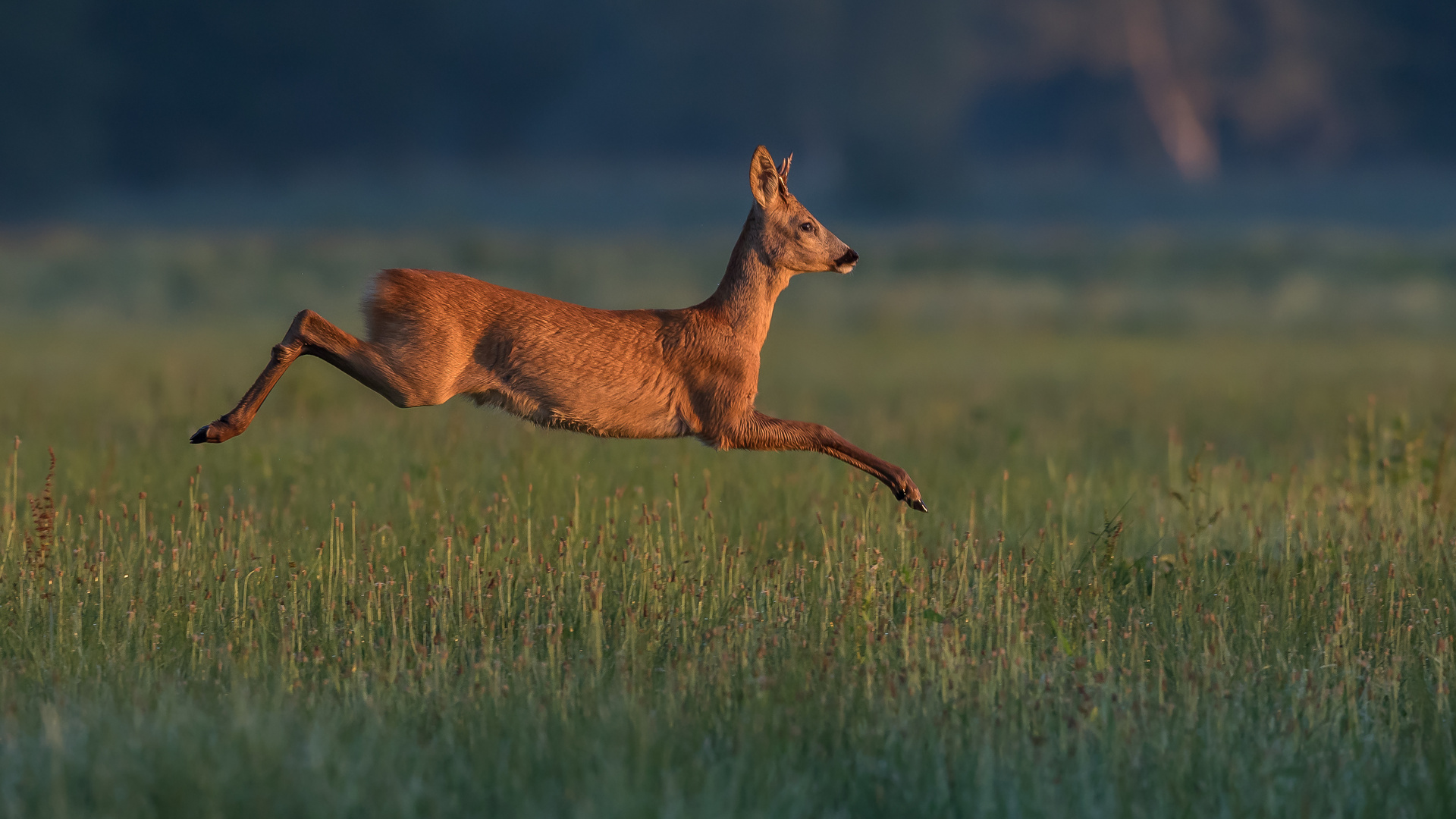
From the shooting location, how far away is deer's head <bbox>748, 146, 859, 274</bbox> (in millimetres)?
6488

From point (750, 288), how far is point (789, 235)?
282mm

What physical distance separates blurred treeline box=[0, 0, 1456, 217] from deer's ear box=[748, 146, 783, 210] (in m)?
32.7

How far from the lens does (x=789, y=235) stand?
652 centimetres

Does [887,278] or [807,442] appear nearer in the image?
[807,442]

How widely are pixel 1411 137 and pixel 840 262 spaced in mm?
40340

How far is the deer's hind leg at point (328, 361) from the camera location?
589 centimetres

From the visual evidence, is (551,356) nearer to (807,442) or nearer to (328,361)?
(328,361)

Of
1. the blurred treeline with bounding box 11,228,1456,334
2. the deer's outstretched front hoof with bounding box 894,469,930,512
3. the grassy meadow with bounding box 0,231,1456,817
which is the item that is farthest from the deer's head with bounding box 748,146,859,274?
the blurred treeline with bounding box 11,228,1456,334

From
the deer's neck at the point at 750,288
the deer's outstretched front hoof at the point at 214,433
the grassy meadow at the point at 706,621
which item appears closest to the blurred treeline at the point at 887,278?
the grassy meadow at the point at 706,621

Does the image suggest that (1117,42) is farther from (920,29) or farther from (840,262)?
(840,262)

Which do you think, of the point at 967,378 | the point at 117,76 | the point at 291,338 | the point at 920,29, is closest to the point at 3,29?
the point at 117,76

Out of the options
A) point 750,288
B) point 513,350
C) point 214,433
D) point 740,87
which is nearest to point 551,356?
point 513,350

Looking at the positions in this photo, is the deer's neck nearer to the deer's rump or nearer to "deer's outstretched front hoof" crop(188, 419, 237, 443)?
the deer's rump

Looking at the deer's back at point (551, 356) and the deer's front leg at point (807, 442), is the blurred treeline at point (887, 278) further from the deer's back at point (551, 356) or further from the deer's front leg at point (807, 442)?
the deer's back at point (551, 356)
